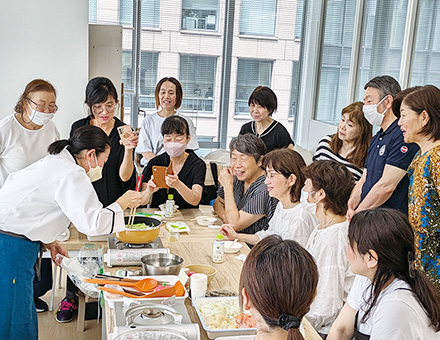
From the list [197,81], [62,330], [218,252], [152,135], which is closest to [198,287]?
[218,252]

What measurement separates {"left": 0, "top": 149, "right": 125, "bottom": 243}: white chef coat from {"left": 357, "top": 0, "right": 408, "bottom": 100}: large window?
10.2ft

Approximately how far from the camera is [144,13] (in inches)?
222

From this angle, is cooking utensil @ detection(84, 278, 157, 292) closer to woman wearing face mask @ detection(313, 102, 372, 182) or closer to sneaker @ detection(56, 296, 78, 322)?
sneaker @ detection(56, 296, 78, 322)

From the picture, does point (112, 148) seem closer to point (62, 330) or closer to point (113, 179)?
point (113, 179)

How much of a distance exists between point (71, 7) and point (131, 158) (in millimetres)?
1715

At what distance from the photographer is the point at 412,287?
1.58m

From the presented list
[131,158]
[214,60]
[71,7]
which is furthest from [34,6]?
[214,60]

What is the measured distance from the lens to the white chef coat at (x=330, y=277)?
199 cm

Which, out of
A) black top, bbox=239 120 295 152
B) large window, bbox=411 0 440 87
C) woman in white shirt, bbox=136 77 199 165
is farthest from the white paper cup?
large window, bbox=411 0 440 87

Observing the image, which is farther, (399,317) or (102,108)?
(102,108)

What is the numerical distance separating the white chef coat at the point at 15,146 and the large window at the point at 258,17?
3639 mm

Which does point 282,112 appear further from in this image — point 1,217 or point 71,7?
point 1,217

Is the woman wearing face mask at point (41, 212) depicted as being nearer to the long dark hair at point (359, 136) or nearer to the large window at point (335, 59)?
the long dark hair at point (359, 136)

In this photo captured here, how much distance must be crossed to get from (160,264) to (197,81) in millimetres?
4118
